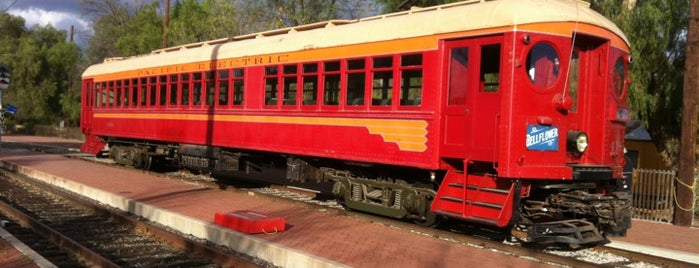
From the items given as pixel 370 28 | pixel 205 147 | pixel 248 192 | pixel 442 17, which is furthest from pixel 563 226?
pixel 205 147

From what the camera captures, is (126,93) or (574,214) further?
(126,93)

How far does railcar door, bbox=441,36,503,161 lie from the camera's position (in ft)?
27.8

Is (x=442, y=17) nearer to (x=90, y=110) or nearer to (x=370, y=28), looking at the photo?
(x=370, y=28)

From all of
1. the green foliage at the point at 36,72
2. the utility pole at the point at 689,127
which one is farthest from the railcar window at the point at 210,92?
the green foliage at the point at 36,72

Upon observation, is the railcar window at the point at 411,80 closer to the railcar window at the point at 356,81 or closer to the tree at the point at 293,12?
the railcar window at the point at 356,81

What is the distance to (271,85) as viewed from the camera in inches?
492

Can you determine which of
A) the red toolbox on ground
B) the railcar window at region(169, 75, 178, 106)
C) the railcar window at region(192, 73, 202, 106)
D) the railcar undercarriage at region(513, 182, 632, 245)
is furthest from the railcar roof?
the red toolbox on ground

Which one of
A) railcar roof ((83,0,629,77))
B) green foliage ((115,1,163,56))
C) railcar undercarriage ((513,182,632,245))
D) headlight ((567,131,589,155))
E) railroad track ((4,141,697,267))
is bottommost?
railroad track ((4,141,697,267))

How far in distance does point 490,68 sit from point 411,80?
134 cm

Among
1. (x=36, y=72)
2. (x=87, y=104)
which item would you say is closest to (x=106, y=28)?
(x=36, y=72)

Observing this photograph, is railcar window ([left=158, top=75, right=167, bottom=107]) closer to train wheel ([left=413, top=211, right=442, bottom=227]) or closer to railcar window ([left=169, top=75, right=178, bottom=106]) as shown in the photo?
railcar window ([left=169, top=75, right=178, bottom=106])

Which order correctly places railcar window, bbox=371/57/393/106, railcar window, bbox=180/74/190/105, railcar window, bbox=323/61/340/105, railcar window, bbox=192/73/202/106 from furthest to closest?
railcar window, bbox=180/74/190/105 < railcar window, bbox=192/73/202/106 < railcar window, bbox=323/61/340/105 < railcar window, bbox=371/57/393/106

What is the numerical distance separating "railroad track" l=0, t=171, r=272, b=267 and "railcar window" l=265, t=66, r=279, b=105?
367 centimetres

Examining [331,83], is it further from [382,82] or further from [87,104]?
[87,104]
